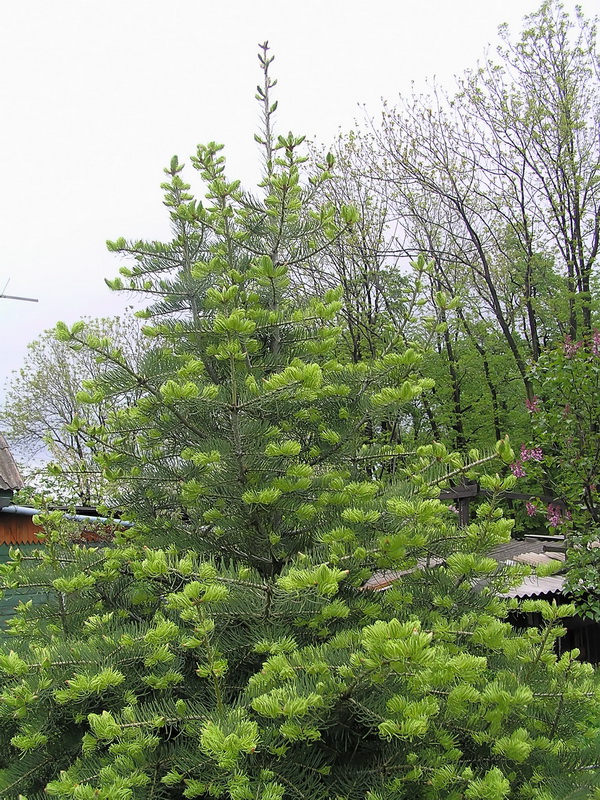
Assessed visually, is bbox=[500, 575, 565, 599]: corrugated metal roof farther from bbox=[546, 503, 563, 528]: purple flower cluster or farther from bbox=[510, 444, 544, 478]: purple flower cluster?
bbox=[510, 444, 544, 478]: purple flower cluster

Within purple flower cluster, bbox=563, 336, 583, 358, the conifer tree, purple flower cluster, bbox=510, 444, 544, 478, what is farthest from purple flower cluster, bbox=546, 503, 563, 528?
the conifer tree

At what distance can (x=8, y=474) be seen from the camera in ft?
18.5

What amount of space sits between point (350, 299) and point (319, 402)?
14.0m

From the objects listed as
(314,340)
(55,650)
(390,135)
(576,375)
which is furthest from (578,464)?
(390,135)

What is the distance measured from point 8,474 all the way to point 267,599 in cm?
427

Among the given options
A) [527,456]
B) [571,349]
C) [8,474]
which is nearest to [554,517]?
[527,456]

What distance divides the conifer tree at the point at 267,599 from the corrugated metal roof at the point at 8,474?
249 cm

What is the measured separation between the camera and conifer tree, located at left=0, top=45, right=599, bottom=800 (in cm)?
189

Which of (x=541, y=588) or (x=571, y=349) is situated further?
(x=541, y=588)

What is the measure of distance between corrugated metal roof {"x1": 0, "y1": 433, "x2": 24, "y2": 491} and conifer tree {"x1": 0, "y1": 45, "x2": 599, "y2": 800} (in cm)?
249

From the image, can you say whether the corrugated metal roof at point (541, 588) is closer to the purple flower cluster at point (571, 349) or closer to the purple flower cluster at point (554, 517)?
the purple flower cluster at point (554, 517)

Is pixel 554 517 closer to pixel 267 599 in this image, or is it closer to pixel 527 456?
pixel 527 456

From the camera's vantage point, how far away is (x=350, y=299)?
16.6 metres

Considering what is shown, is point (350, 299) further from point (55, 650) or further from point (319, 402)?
point (55, 650)
